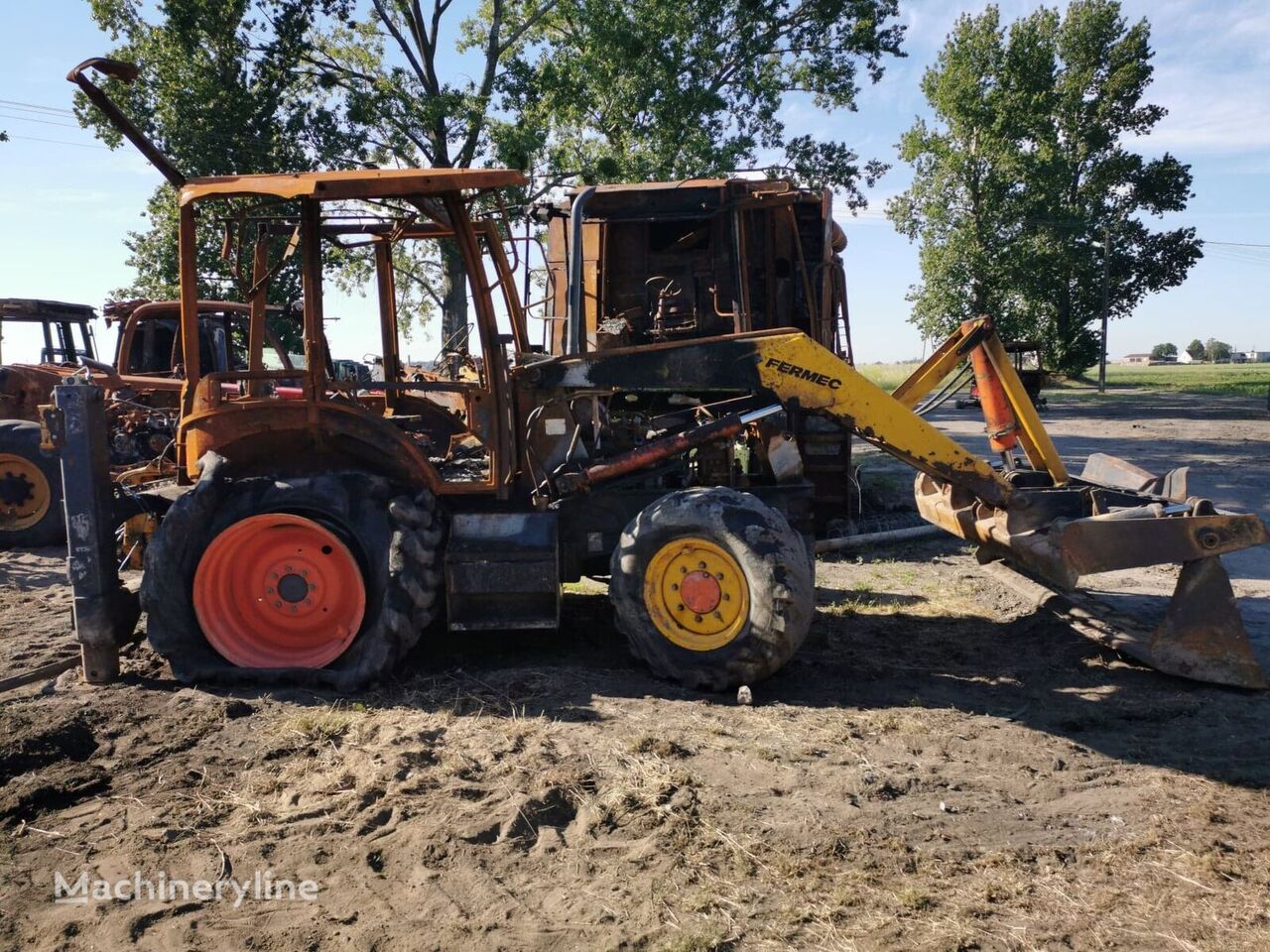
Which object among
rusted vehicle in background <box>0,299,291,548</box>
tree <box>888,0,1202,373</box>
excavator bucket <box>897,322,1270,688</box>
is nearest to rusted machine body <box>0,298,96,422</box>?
rusted vehicle in background <box>0,299,291,548</box>

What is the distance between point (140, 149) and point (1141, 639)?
21.2 feet

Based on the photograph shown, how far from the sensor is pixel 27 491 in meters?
10.3

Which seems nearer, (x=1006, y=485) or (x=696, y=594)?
(x=696, y=594)

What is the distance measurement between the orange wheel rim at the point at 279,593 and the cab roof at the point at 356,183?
1.79 metres

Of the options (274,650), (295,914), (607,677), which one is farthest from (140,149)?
(295,914)

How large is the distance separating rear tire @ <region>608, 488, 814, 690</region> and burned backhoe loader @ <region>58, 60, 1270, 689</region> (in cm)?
1

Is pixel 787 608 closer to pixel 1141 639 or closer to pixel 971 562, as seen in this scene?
pixel 1141 639

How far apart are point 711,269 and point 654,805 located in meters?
6.46

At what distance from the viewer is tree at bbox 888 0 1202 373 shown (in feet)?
123

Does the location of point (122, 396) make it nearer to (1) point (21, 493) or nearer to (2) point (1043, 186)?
(1) point (21, 493)

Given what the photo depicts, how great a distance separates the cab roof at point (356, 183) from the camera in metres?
5.16

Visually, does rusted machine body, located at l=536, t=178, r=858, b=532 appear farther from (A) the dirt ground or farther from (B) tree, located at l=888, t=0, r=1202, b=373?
(B) tree, located at l=888, t=0, r=1202, b=373

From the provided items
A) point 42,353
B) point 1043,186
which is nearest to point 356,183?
point 42,353

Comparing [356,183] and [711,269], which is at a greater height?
[711,269]
